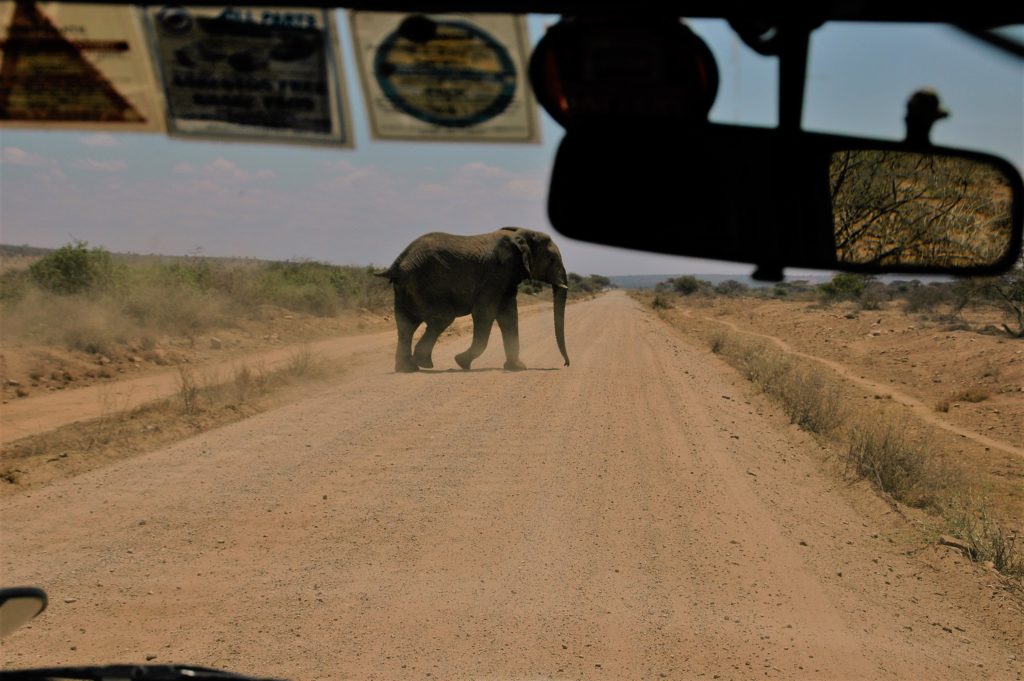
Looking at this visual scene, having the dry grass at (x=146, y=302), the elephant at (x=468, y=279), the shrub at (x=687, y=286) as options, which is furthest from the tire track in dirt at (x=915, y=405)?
the shrub at (x=687, y=286)

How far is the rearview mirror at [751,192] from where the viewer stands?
2674 mm

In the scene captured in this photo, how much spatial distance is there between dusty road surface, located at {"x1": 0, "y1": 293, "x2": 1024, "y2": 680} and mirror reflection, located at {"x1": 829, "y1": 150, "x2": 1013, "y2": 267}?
2880mm

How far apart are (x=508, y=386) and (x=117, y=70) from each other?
1218cm

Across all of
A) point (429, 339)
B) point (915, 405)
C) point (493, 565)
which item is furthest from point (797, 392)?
point (493, 565)

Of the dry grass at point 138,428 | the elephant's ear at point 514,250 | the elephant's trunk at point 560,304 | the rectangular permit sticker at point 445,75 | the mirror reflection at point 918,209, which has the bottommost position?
the dry grass at point 138,428

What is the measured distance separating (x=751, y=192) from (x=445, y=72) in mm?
1060

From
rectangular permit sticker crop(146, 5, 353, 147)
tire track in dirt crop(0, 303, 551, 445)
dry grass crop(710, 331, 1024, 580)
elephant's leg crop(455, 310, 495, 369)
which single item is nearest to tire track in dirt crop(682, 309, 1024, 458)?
dry grass crop(710, 331, 1024, 580)

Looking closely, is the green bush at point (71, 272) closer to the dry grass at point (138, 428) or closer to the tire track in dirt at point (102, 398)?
the tire track in dirt at point (102, 398)

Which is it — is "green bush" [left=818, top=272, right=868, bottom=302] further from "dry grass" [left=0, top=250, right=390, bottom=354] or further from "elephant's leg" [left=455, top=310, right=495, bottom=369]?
"elephant's leg" [left=455, top=310, right=495, bottom=369]

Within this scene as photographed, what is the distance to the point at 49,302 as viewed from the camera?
756 inches

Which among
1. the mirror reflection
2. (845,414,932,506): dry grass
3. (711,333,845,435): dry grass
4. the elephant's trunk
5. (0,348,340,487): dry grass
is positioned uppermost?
the mirror reflection

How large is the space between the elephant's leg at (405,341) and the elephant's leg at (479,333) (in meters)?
0.96

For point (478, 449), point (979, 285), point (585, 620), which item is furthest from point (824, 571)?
point (979, 285)

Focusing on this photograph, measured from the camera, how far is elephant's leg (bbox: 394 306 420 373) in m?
16.3
